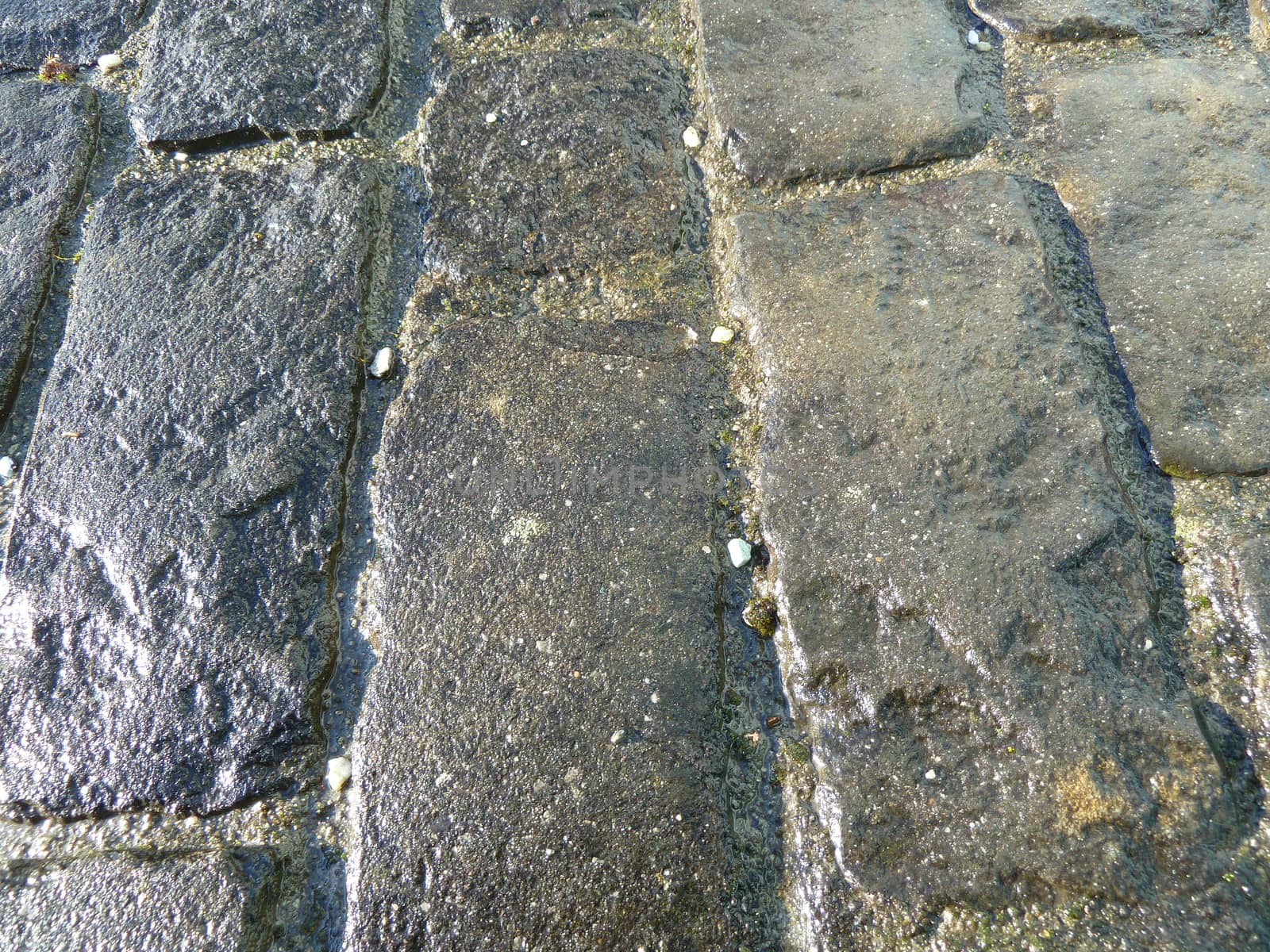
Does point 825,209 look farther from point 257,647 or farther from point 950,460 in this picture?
point 257,647

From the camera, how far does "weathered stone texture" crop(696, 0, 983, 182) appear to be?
4.97 feet

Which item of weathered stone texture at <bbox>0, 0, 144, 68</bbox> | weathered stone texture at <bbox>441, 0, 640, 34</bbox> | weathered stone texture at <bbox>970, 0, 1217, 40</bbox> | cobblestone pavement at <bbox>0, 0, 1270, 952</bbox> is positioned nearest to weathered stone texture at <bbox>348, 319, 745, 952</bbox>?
cobblestone pavement at <bbox>0, 0, 1270, 952</bbox>

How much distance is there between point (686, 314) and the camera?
55.7 inches

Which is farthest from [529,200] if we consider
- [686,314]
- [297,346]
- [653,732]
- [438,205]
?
[653,732]

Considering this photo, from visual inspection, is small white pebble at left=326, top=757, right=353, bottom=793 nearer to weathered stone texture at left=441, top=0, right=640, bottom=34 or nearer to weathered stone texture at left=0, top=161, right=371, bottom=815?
weathered stone texture at left=0, top=161, right=371, bottom=815

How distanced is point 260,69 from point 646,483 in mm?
1199

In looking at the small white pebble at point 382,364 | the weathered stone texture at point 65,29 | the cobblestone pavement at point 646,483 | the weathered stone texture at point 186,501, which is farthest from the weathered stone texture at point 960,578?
the weathered stone texture at point 65,29

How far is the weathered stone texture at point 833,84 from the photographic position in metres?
1.52

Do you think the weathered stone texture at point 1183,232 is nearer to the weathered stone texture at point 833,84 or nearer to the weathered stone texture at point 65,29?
the weathered stone texture at point 833,84

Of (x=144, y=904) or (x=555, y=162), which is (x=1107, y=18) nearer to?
(x=555, y=162)

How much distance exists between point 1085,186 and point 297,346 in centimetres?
135

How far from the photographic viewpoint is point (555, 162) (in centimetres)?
157

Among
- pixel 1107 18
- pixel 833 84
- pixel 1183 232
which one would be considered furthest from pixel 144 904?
pixel 1107 18

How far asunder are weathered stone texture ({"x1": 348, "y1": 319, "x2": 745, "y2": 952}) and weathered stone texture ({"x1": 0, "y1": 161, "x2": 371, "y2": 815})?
12cm
